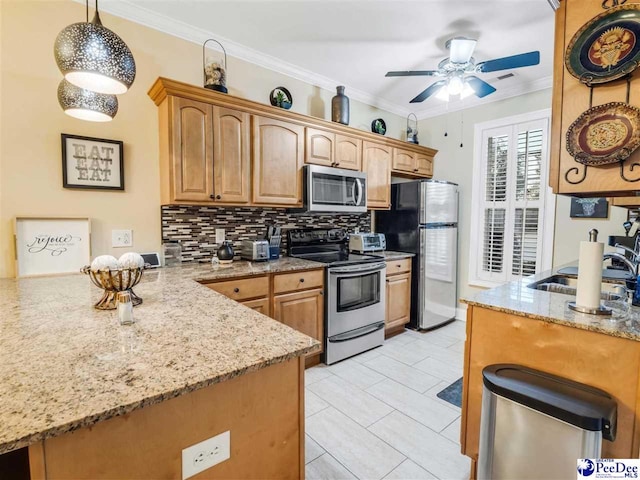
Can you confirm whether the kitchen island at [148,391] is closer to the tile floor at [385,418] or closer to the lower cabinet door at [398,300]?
the tile floor at [385,418]

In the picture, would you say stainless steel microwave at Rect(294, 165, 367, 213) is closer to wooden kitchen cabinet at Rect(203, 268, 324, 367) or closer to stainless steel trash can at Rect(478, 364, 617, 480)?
wooden kitchen cabinet at Rect(203, 268, 324, 367)

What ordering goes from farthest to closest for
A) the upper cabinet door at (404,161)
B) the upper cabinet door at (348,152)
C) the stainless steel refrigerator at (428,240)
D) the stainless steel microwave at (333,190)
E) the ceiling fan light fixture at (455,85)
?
the upper cabinet door at (404,161) → the stainless steel refrigerator at (428,240) → the upper cabinet door at (348,152) → the stainless steel microwave at (333,190) → the ceiling fan light fixture at (455,85)

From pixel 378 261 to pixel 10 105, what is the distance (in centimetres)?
293

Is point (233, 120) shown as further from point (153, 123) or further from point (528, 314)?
point (528, 314)

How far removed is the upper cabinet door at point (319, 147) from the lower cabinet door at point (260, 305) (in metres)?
1.36

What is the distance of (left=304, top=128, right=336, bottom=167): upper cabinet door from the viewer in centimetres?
298

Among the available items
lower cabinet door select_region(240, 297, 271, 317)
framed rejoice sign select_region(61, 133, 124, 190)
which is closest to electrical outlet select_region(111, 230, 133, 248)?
framed rejoice sign select_region(61, 133, 124, 190)

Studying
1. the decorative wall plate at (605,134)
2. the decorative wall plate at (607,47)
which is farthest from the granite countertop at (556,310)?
the decorative wall plate at (607,47)

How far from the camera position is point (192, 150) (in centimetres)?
232

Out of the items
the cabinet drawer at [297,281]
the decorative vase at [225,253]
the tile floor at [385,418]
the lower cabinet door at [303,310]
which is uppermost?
the decorative vase at [225,253]

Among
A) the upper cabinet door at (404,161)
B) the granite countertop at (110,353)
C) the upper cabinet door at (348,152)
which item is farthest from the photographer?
the upper cabinet door at (404,161)

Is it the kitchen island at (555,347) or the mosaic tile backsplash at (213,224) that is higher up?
the mosaic tile backsplash at (213,224)

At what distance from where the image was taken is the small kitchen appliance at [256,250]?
2736 millimetres

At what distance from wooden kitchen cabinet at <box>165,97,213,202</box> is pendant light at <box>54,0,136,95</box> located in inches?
40.0
